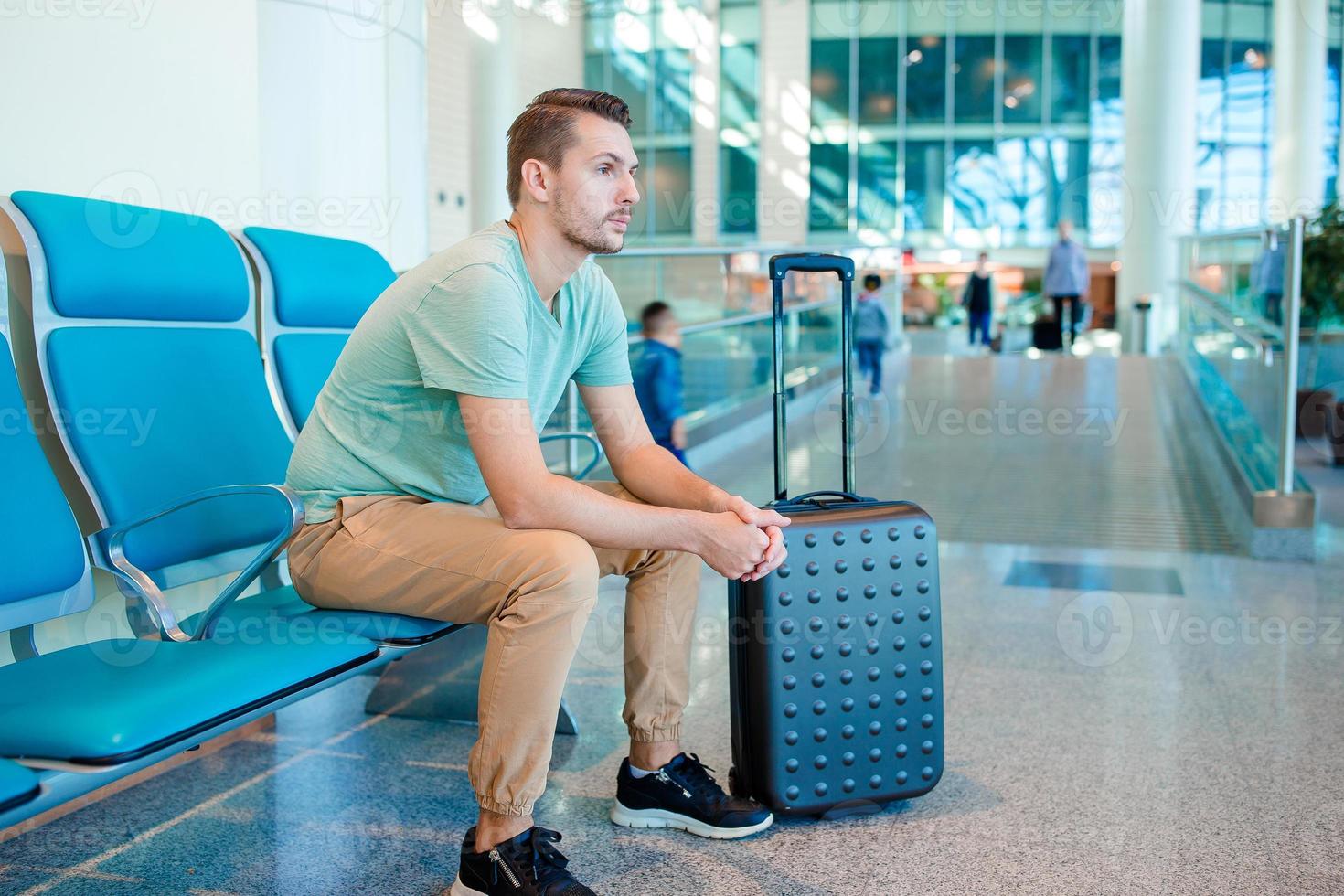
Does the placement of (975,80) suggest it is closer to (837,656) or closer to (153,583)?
(837,656)

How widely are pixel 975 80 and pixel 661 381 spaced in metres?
13.7

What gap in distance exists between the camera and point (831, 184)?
16.1 meters

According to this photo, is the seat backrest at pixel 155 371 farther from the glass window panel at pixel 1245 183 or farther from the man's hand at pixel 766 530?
the glass window panel at pixel 1245 183

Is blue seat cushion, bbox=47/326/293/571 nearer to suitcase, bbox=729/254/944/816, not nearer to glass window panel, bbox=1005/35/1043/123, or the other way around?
suitcase, bbox=729/254/944/816

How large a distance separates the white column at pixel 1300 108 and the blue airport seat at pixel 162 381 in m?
14.2

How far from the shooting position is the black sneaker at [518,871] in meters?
1.53

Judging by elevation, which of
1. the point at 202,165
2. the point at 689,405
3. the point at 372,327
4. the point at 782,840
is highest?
the point at 202,165

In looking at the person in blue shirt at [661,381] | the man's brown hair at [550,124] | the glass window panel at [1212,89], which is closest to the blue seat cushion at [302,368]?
the man's brown hair at [550,124]

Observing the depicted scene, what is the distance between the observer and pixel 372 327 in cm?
171

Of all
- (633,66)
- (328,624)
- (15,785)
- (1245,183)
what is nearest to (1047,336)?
(1245,183)

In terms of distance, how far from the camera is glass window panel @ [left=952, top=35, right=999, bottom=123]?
51.9 feet

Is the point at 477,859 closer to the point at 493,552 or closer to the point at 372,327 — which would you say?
the point at 493,552

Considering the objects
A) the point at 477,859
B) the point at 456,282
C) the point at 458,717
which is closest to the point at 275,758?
the point at 458,717

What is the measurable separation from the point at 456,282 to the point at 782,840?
1.00 m
